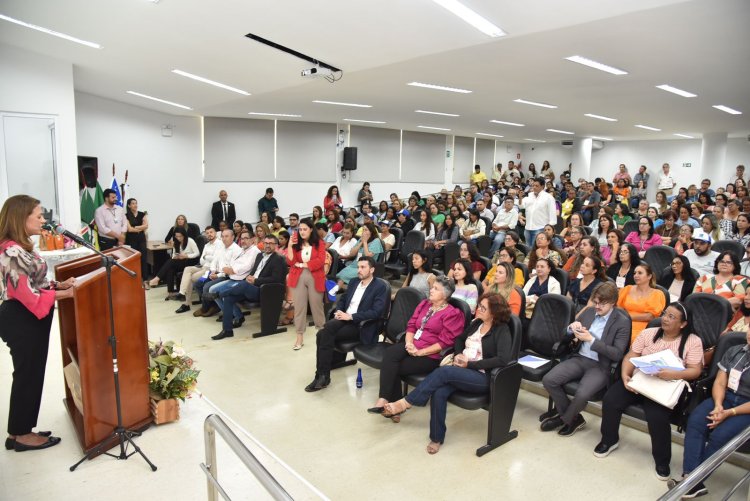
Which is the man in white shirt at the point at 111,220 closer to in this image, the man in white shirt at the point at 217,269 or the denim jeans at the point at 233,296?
the man in white shirt at the point at 217,269

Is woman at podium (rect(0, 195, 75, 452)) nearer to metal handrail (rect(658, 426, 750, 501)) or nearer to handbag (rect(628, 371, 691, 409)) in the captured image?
metal handrail (rect(658, 426, 750, 501))

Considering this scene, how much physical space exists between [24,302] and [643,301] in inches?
177

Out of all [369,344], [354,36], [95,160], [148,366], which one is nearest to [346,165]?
[95,160]

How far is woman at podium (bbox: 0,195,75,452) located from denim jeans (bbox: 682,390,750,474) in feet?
12.7

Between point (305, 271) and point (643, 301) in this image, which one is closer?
point (643, 301)

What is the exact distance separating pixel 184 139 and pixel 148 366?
31.1ft

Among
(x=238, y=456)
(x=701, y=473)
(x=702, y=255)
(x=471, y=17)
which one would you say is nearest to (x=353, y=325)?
(x=471, y=17)

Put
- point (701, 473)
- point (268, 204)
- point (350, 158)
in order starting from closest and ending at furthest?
point (701, 473) → point (268, 204) → point (350, 158)

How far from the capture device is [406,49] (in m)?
5.55

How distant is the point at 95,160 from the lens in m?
9.59

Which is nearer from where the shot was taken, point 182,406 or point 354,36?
point 182,406

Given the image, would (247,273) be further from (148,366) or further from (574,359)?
(574,359)

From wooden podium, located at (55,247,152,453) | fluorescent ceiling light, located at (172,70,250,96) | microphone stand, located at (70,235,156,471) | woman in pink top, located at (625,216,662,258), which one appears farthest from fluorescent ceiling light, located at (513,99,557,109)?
microphone stand, located at (70,235,156,471)

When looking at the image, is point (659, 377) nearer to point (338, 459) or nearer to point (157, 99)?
point (338, 459)
